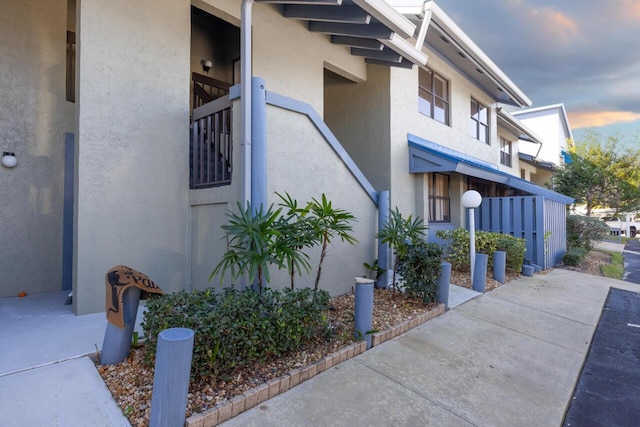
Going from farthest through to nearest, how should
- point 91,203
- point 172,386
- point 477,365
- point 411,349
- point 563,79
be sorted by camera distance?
point 563,79 < point 91,203 < point 411,349 < point 477,365 < point 172,386

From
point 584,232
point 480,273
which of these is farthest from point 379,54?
point 584,232

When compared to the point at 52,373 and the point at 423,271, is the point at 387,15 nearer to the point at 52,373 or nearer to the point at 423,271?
the point at 423,271

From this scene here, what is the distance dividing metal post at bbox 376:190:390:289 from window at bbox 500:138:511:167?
13007 mm

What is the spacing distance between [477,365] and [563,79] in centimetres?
2438

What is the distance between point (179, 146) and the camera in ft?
16.9

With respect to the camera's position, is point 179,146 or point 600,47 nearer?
point 179,146

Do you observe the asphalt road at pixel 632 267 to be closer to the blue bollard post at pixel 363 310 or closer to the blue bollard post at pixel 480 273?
the blue bollard post at pixel 480 273

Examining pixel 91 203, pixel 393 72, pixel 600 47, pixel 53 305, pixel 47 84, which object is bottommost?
pixel 53 305

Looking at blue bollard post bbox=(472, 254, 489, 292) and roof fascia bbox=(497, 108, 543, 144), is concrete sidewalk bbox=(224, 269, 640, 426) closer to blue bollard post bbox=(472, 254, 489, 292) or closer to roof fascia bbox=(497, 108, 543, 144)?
blue bollard post bbox=(472, 254, 489, 292)

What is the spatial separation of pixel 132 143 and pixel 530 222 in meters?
9.85

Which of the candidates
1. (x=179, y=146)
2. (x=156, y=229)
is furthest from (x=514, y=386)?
(x=179, y=146)

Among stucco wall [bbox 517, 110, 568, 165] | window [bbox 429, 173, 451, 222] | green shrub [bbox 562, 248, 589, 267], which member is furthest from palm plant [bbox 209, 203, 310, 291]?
stucco wall [bbox 517, 110, 568, 165]

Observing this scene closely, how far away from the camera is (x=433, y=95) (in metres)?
10.0

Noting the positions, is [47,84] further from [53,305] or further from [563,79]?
[563,79]
